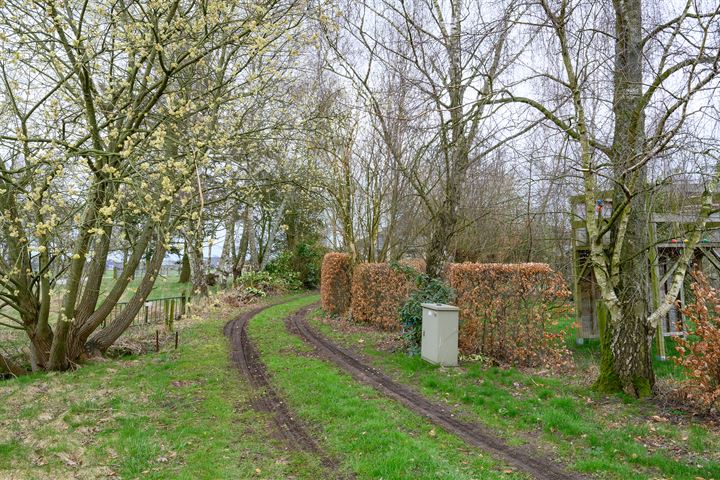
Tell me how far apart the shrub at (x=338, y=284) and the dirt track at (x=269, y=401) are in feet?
12.8

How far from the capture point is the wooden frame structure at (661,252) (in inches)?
322

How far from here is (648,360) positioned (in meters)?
6.55

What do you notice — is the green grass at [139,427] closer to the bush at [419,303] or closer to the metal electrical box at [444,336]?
the metal electrical box at [444,336]

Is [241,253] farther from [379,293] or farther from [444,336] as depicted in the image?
[444,336]

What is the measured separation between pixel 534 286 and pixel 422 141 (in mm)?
4177

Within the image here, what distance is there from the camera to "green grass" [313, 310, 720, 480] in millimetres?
4652

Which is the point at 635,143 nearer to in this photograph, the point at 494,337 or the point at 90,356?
the point at 494,337

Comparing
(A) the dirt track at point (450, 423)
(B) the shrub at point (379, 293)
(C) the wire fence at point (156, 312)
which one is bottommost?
(A) the dirt track at point (450, 423)

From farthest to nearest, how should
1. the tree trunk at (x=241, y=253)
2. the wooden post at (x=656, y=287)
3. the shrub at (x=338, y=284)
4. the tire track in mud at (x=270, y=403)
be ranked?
1. the tree trunk at (x=241, y=253)
2. the shrub at (x=338, y=284)
3. the wooden post at (x=656, y=287)
4. the tire track in mud at (x=270, y=403)

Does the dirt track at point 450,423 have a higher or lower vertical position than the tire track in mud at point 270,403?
higher

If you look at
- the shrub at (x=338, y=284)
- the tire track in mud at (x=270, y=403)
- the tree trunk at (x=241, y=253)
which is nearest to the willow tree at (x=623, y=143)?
the tire track in mud at (x=270, y=403)

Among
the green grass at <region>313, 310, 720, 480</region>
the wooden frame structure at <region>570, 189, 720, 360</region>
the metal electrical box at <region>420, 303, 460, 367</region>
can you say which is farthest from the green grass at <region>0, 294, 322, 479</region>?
the wooden frame structure at <region>570, 189, 720, 360</region>

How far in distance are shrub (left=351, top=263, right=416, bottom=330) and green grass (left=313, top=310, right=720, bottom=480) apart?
4.26 metres

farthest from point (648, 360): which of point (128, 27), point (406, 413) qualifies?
point (128, 27)
